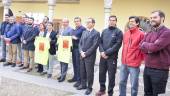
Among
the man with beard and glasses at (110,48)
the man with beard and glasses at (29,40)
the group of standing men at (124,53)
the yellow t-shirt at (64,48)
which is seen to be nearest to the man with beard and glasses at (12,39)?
the man with beard and glasses at (29,40)

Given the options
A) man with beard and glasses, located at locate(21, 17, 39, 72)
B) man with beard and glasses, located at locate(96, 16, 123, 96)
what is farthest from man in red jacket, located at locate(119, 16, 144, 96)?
man with beard and glasses, located at locate(21, 17, 39, 72)

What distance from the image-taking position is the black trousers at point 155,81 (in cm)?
655

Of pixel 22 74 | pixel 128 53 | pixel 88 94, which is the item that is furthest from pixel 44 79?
pixel 128 53

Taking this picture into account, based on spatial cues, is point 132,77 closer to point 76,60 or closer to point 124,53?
point 124,53

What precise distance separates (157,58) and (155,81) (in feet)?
1.45

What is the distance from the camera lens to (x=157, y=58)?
6746 millimetres

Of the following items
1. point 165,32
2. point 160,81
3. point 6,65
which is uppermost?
point 165,32

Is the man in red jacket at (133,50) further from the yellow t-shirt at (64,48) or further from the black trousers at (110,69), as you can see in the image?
the yellow t-shirt at (64,48)

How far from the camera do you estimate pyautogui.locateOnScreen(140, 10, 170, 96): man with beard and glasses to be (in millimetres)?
6566

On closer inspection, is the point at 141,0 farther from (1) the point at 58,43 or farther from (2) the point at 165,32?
(2) the point at 165,32

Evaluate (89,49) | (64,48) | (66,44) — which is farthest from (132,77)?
(64,48)

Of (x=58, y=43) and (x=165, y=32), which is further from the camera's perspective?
(x=58, y=43)

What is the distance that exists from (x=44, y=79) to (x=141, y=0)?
872 cm

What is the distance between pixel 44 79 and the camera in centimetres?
1128
